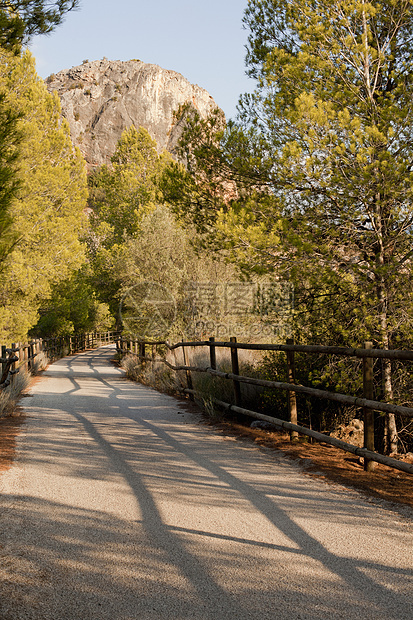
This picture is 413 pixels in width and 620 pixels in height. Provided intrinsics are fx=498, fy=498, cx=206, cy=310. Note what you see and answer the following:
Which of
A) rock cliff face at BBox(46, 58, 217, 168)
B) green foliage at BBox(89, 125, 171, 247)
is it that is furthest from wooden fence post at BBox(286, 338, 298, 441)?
rock cliff face at BBox(46, 58, 217, 168)

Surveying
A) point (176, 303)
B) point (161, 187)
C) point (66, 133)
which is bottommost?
point (176, 303)

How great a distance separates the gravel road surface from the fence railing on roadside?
15.3 ft

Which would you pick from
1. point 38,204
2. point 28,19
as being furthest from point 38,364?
point 28,19

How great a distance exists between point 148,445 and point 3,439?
198 centimetres

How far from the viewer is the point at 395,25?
7246mm

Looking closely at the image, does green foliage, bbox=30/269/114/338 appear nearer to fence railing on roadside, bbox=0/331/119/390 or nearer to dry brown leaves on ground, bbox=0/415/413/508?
fence railing on roadside, bbox=0/331/119/390

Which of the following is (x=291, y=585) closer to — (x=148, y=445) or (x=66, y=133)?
(x=148, y=445)

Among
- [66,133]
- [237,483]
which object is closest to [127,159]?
[66,133]

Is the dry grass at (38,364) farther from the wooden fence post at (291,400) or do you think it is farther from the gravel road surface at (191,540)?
the wooden fence post at (291,400)

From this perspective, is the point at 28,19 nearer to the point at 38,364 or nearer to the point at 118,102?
the point at 38,364

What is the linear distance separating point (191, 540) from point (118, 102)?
108504 millimetres

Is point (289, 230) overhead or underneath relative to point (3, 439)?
overhead

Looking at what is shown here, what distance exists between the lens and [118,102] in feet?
332

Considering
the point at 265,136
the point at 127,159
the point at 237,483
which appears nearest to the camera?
the point at 237,483
